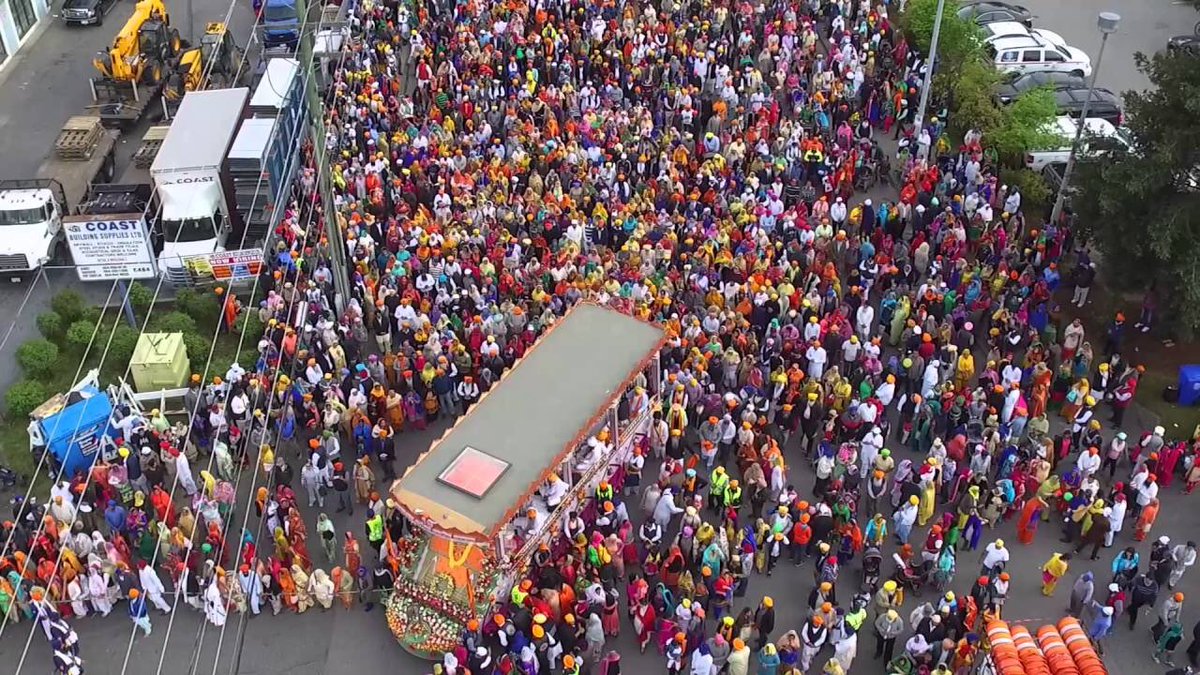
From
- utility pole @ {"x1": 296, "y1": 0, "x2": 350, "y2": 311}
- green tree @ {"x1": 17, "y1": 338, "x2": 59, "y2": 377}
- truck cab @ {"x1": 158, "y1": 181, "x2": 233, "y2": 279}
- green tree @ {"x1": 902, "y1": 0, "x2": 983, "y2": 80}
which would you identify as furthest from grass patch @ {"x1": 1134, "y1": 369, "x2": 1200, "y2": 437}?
green tree @ {"x1": 17, "y1": 338, "x2": 59, "y2": 377}

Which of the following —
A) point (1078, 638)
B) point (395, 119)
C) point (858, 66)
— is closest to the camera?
point (1078, 638)

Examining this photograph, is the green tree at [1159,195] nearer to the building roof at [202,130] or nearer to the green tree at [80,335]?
the building roof at [202,130]

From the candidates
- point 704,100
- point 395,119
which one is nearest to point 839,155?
point 704,100

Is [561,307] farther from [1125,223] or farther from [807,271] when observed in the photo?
[1125,223]

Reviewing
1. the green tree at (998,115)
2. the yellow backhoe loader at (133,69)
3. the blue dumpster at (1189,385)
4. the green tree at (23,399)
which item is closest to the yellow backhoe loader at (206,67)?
the yellow backhoe loader at (133,69)

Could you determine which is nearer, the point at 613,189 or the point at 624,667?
the point at 624,667

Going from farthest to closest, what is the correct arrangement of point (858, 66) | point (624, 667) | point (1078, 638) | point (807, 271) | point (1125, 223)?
point (858, 66), point (807, 271), point (1125, 223), point (624, 667), point (1078, 638)
